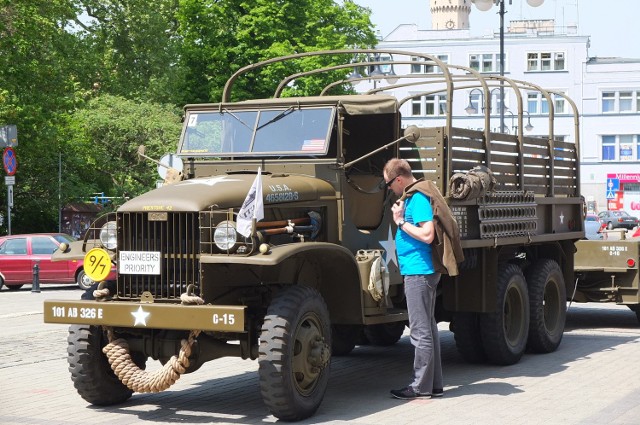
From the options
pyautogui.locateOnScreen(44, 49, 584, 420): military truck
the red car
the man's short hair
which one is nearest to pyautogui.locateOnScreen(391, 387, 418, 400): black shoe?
pyautogui.locateOnScreen(44, 49, 584, 420): military truck

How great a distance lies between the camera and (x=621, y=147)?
76.1 m

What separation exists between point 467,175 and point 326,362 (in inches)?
116

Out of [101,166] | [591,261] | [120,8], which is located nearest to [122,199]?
[101,166]

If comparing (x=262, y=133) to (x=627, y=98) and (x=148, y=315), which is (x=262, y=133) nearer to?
(x=148, y=315)

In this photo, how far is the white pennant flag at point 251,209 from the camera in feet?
28.5

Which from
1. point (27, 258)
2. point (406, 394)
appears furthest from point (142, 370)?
point (27, 258)

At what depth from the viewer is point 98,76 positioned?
5441cm

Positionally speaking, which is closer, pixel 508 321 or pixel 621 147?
pixel 508 321

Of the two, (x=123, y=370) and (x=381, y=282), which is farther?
(x=381, y=282)

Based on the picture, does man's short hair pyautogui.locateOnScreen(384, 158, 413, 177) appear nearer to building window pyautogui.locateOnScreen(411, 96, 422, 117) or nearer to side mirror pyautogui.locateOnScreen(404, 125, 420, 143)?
side mirror pyautogui.locateOnScreen(404, 125, 420, 143)

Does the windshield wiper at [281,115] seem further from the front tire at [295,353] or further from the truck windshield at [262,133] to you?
the front tire at [295,353]

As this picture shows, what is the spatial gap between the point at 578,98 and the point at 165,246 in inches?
2774

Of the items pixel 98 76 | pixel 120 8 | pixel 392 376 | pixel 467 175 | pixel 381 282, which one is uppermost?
pixel 120 8

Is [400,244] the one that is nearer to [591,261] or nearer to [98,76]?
[591,261]
